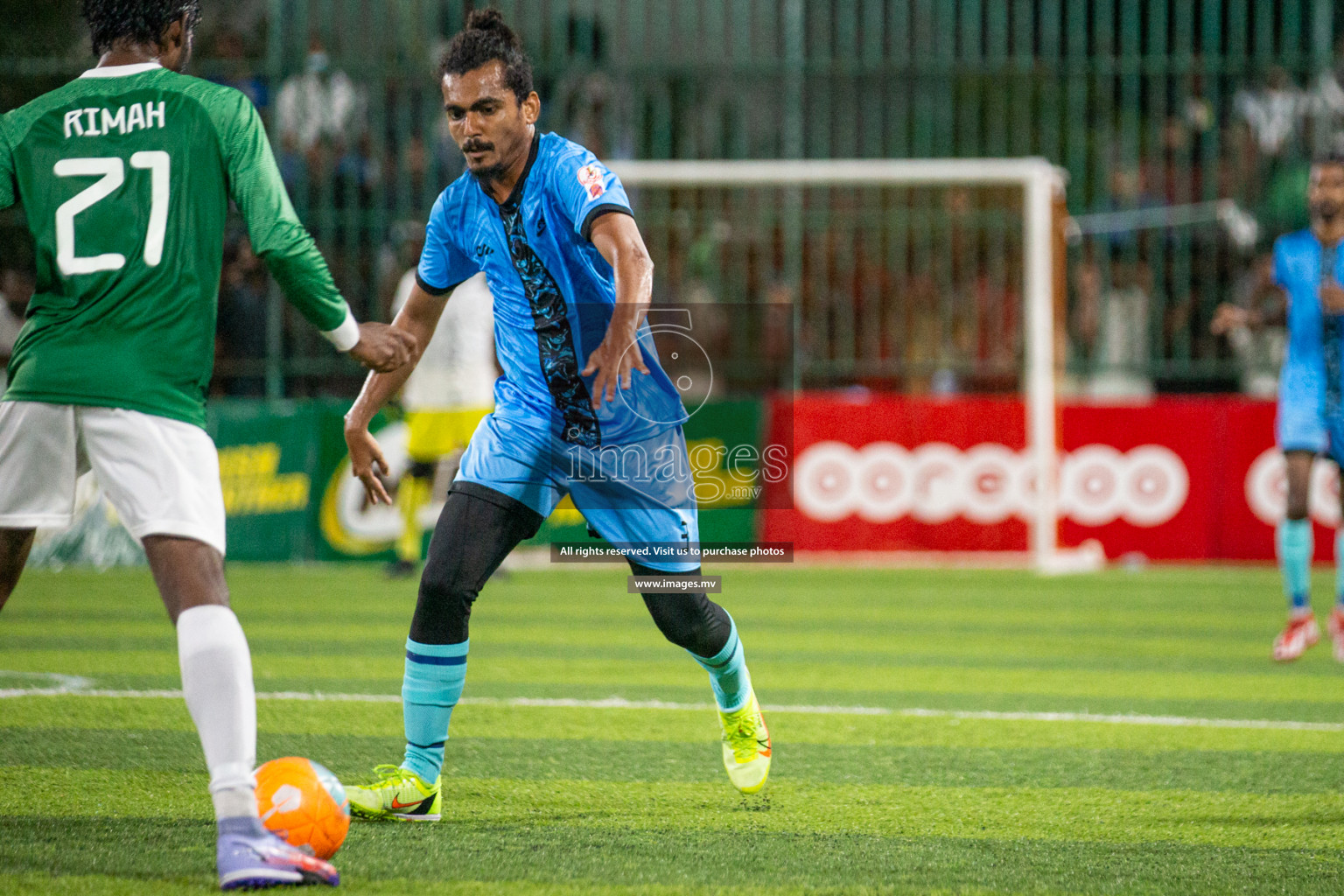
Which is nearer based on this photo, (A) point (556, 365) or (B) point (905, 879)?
(B) point (905, 879)

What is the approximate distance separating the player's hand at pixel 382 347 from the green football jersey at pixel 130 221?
275 mm

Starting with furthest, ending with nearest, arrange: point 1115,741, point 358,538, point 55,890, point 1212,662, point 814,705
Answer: point 358,538
point 1212,662
point 814,705
point 1115,741
point 55,890

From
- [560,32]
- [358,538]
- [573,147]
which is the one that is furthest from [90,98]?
[560,32]

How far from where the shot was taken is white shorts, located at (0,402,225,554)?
3494 mm

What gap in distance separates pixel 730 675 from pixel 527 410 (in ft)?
3.37

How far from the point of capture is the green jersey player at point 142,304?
11.5 feet

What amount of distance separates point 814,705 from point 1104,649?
260cm

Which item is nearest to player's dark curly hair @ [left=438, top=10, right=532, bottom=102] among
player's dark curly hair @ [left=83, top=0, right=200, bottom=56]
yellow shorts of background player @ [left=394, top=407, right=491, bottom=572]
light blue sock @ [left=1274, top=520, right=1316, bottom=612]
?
player's dark curly hair @ [left=83, top=0, right=200, bottom=56]

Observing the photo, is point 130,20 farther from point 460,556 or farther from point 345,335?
point 460,556

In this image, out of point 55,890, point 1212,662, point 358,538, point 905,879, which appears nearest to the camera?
point 55,890

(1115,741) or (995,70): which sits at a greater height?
(995,70)

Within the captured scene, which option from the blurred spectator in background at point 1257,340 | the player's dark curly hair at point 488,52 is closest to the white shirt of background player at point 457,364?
the blurred spectator in background at point 1257,340

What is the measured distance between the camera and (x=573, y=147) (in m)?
4.58

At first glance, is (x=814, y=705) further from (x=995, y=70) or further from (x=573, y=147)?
(x=995, y=70)
